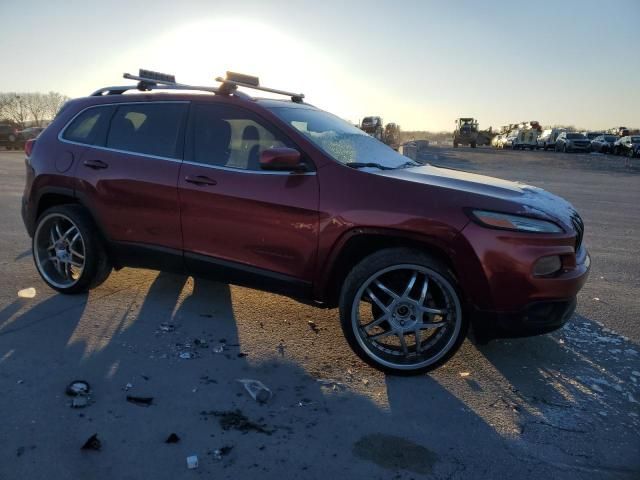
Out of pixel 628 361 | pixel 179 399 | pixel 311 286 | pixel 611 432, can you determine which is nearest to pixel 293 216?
pixel 311 286

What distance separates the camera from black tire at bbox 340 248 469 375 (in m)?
3.11

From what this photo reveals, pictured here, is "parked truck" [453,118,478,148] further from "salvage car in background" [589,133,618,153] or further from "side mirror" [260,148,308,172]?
"side mirror" [260,148,308,172]

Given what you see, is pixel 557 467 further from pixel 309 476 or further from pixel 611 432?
pixel 309 476

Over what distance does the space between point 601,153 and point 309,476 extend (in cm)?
4805

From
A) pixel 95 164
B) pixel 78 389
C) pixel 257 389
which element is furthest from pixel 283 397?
pixel 95 164

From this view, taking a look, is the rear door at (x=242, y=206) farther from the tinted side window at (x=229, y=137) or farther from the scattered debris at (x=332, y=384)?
the scattered debris at (x=332, y=384)

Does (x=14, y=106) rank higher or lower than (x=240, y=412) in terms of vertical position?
higher

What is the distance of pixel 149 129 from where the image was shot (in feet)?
13.3

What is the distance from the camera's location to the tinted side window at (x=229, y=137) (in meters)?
3.61

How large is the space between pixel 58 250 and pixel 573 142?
47640 mm

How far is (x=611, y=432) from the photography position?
2660mm

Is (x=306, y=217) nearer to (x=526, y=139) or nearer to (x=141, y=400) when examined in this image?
(x=141, y=400)

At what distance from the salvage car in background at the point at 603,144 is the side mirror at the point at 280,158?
152 feet

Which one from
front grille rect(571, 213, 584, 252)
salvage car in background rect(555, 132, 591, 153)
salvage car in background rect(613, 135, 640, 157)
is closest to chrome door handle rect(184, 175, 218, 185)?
front grille rect(571, 213, 584, 252)
